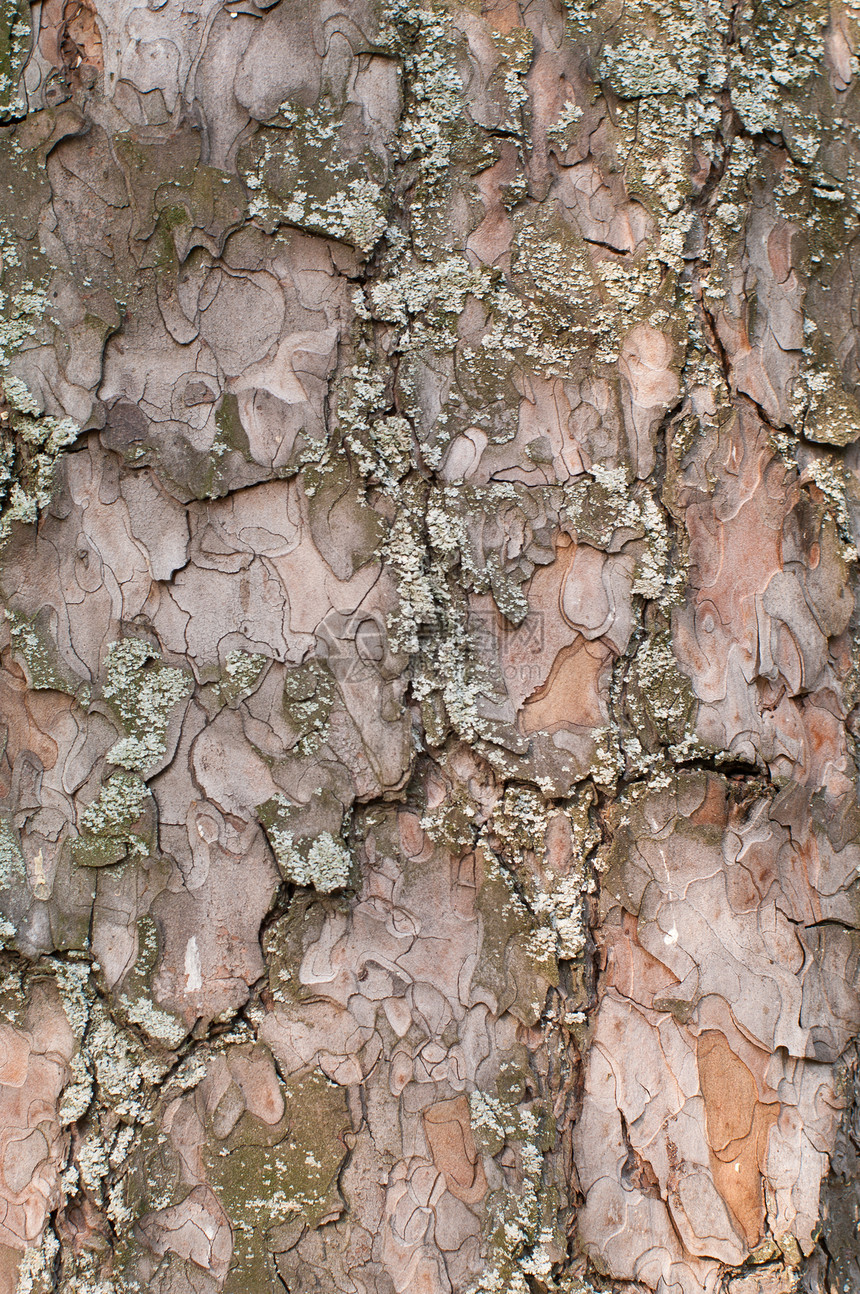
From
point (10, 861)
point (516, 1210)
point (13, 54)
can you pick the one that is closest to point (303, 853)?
point (10, 861)

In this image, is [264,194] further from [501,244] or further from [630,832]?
[630,832]

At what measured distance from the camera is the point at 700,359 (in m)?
1.22

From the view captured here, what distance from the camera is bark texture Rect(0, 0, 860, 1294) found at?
3.88 ft

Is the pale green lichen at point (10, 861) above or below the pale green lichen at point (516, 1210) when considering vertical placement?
above

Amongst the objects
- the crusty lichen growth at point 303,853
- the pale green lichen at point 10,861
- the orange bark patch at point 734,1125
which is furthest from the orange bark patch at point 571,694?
the pale green lichen at point 10,861

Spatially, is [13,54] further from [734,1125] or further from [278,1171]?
[734,1125]

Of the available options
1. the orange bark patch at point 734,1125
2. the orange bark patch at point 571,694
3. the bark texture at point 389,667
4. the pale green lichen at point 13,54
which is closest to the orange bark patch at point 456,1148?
the bark texture at point 389,667

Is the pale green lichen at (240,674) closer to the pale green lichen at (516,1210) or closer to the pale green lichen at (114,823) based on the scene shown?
the pale green lichen at (114,823)

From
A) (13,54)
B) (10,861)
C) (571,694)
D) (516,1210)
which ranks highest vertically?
(13,54)

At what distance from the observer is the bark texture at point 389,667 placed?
1.18m

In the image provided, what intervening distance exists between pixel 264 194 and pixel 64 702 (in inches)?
31.3

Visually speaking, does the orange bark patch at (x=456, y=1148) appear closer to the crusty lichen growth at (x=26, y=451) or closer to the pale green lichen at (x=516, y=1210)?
the pale green lichen at (x=516, y=1210)

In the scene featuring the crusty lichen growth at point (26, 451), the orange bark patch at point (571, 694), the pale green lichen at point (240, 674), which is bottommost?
the orange bark patch at point (571, 694)

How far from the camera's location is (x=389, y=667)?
1.19 m
